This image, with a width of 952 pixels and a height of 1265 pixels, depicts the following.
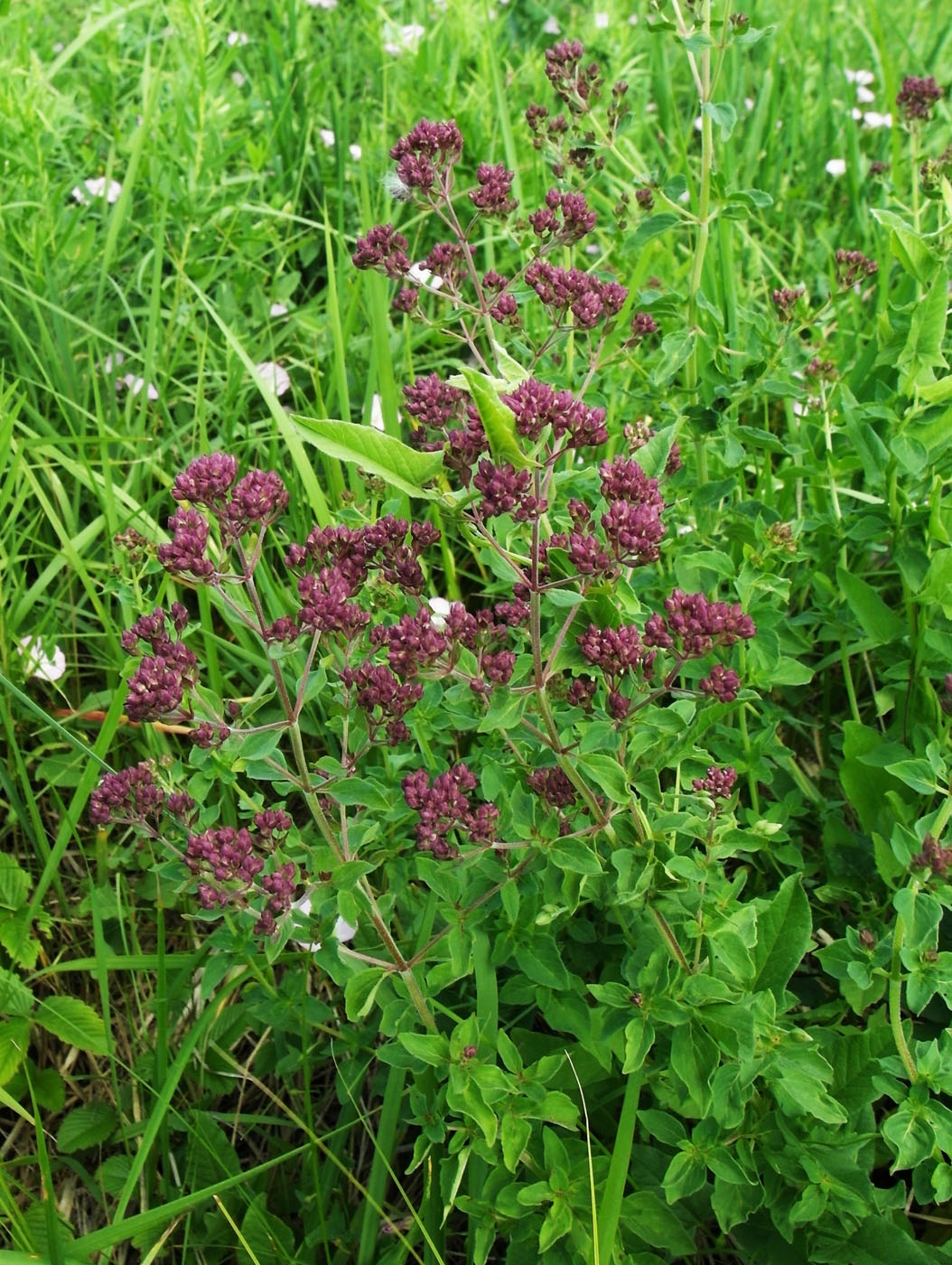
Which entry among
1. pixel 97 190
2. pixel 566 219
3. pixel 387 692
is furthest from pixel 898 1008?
pixel 97 190

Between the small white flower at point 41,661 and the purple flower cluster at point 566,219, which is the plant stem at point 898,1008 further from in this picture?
the small white flower at point 41,661

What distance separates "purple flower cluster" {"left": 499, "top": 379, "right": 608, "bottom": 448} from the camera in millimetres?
1623

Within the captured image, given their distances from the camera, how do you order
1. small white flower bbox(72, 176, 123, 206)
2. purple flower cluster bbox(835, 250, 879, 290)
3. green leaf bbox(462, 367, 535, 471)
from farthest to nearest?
small white flower bbox(72, 176, 123, 206) < purple flower cluster bbox(835, 250, 879, 290) < green leaf bbox(462, 367, 535, 471)

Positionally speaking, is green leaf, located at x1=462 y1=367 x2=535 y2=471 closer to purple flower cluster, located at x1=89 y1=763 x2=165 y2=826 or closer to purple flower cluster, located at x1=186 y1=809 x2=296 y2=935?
purple flower cluster, located at x1=186 y1=809 x2=296 y2=935

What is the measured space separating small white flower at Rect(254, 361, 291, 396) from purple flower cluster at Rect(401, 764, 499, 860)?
5.55ft

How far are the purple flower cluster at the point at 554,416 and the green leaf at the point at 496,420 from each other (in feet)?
0.07

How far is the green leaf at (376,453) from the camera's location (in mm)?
1642

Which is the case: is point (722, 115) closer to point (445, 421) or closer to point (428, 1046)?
point (445, 421)

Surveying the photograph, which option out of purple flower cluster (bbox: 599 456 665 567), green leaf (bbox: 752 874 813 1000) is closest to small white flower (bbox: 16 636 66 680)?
purple flower cluster (bbox: 599 456 665 567)

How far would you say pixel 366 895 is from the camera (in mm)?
1885

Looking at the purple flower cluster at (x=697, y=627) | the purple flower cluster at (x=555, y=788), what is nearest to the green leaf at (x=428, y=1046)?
the purple flower cluster at (x=555, y=788)

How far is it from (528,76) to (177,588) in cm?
299

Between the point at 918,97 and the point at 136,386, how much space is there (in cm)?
234

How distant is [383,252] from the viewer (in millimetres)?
2213
